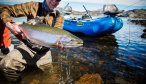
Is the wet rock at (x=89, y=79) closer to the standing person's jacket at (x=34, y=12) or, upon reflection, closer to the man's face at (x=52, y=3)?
the standing person's jacket at (x=34, y=12)

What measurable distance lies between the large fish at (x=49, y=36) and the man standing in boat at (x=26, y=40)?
329 millimetres

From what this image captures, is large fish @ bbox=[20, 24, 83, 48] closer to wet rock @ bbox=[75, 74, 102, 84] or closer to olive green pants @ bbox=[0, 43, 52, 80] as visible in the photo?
olive green pants @ bbox=[0, 43, 52, 80]

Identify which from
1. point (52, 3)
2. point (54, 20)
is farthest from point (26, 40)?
point (52, 3)

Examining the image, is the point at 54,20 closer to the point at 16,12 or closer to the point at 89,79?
the point at 16,12

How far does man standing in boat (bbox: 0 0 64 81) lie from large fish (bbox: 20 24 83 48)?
0.33 meters

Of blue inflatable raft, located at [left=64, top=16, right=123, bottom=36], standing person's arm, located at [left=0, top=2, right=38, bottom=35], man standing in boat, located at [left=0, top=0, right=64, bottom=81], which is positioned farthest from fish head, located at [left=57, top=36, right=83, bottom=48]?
blue inflatable raft, located at [left=64, top=16, right=123, bottom=36]

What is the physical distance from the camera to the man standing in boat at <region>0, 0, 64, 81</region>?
5.31 m

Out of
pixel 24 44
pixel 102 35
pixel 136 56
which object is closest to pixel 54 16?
pixel 24 44

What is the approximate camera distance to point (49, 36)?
4543 mm

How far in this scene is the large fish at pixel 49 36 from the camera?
4539 mm

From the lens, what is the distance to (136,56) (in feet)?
34.0

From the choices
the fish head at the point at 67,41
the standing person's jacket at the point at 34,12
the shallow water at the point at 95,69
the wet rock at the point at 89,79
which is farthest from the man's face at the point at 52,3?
the wet rock at the point at 89,79

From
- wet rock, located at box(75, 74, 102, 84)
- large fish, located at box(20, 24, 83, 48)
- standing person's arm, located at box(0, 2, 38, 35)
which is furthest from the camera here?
wet rock, located at box(75, 74, 102, 84)

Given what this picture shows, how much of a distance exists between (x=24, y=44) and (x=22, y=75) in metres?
1.07
